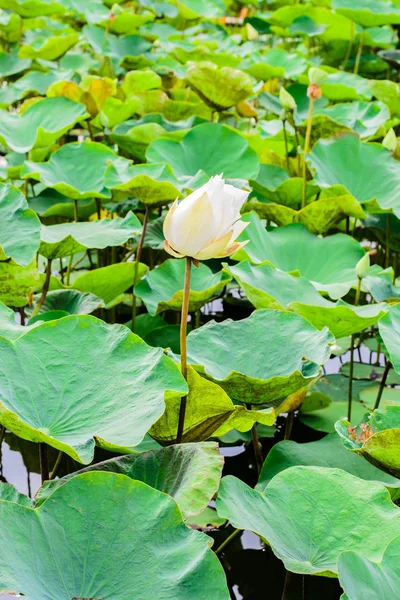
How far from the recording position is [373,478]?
1224mm

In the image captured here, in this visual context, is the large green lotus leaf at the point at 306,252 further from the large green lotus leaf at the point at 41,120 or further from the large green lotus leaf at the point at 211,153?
the large green lotus leaf at the point at 41,120

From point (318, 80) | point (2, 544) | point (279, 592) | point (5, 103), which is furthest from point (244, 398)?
point (5, 103)

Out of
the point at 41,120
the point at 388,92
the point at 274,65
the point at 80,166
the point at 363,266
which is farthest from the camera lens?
the point at 274,65

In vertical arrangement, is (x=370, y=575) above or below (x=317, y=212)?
above

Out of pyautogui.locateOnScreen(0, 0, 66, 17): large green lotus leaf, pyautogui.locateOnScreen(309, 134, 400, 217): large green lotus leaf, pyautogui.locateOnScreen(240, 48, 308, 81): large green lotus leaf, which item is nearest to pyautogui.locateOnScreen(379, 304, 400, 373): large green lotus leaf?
pyautogui.locateOnScreen(309, 134, 400, 217): large green lotus leaf

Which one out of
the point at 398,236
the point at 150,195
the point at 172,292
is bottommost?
the point at 398,236

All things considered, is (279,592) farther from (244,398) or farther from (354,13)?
(354,13)

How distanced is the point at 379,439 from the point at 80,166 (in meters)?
1.14

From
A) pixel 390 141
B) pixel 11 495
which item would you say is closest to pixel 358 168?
pixel 390 141

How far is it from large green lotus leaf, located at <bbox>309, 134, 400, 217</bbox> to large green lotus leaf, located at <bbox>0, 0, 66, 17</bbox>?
193 centimetres

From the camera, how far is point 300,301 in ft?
4.73

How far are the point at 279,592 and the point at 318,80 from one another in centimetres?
120

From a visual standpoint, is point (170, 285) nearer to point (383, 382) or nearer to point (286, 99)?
point (383, 382)

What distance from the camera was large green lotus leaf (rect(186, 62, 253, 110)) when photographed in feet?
7.01
